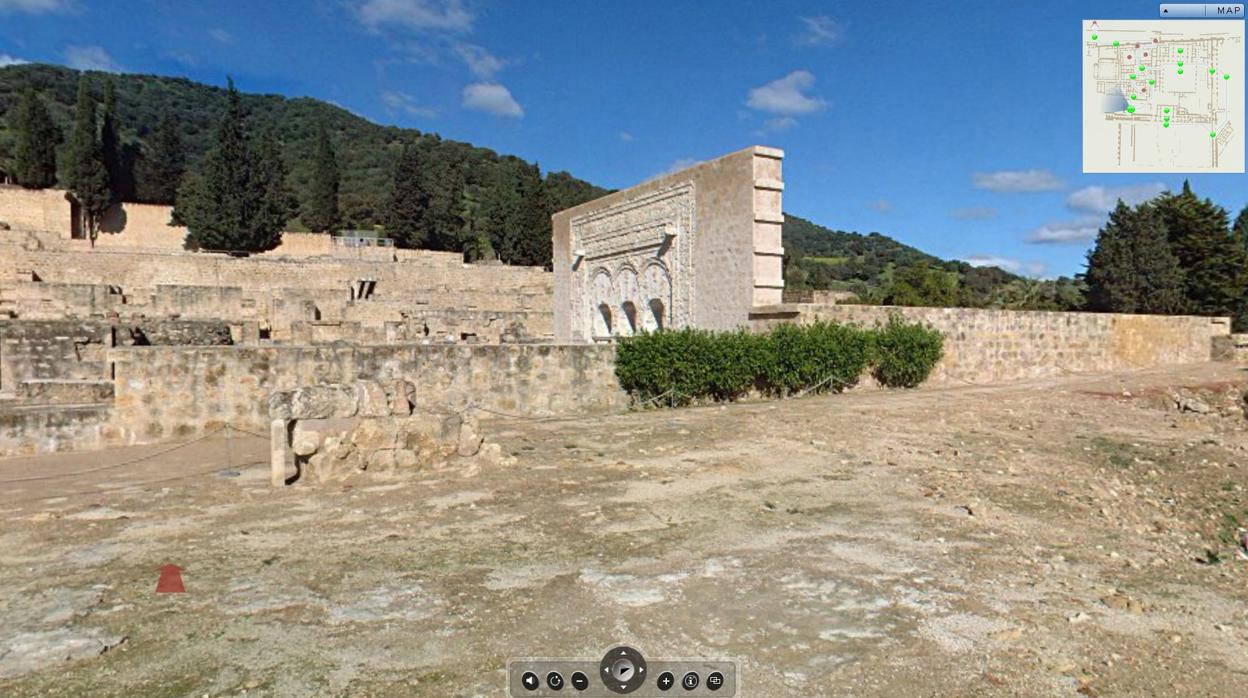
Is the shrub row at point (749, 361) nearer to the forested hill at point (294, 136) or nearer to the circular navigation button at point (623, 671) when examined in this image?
the circular navigation button at point (623, 671)

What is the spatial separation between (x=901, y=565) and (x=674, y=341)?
8817 mm

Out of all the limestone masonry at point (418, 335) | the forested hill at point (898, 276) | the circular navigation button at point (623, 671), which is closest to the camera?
the circular navigation button at point (623, 671)

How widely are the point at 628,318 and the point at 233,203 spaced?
29764 mm

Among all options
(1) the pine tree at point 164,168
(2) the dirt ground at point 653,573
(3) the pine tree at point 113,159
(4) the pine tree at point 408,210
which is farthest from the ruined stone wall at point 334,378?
(1) the pine tree at point 164,168

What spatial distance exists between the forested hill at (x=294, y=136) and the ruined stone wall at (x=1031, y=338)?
34.4m

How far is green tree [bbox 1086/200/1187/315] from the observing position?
104 ft

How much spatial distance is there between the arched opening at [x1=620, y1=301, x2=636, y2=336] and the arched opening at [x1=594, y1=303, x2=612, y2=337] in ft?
3.40

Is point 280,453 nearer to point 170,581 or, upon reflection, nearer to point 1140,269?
point 170,581

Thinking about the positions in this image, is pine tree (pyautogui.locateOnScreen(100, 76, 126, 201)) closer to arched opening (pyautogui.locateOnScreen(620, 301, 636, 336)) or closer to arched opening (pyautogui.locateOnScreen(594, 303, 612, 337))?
arched opening (pyautogui.locateOnScreen(594, 303, 612, 337))

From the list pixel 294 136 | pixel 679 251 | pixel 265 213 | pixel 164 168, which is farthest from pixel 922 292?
pixel 294 136

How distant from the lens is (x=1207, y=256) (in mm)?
33156

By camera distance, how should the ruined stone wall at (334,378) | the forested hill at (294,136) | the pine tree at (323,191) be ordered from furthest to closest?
the forested hill at (294,136) < the pine tree at (323,191) < the ruined stone wall at (334,378)

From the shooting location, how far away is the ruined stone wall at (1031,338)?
1491cm

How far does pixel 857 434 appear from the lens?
899cm
